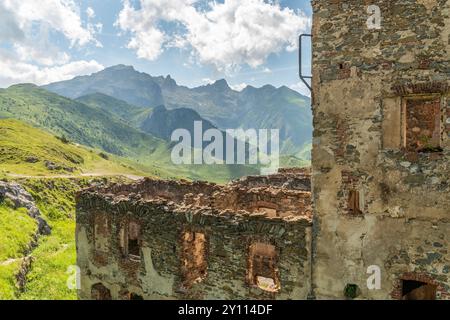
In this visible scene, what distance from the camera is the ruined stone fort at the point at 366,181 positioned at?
13055 millimetres

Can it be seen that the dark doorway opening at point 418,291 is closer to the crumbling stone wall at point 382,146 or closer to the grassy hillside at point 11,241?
the crumbling stone wall at point 382,146

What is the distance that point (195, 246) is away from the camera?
61.8 ft

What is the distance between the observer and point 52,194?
52438 millimetres

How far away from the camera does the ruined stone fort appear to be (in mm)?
13055

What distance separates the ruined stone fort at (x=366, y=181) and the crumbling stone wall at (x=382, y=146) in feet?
0.11

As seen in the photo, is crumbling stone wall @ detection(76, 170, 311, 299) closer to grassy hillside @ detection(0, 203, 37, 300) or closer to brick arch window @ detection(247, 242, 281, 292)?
brick arch window @ detection(247, 242, 281, 292)

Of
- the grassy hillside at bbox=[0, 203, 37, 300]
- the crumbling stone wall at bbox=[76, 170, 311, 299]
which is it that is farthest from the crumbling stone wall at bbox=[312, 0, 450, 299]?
the grassy hillside at bbox=[0, 203, 37, 300]

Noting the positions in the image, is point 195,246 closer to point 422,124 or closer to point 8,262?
point 422,124

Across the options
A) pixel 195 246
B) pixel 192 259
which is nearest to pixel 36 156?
pixel 195 246

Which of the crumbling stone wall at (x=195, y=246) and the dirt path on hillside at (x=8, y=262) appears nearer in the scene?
the crumbling stone wall at (x=195, y=246)

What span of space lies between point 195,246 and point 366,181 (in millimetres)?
8805

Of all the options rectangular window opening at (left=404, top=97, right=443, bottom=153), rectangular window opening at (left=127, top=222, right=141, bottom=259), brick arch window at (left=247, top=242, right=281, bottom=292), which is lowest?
brick arch window at (left=247, top=242, right=281, bottom=292)

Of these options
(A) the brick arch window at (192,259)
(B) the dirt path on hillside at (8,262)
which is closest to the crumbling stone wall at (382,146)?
(A) the brick arch window at (192,259)

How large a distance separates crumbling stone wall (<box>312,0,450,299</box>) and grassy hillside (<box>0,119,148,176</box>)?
54.2 m
